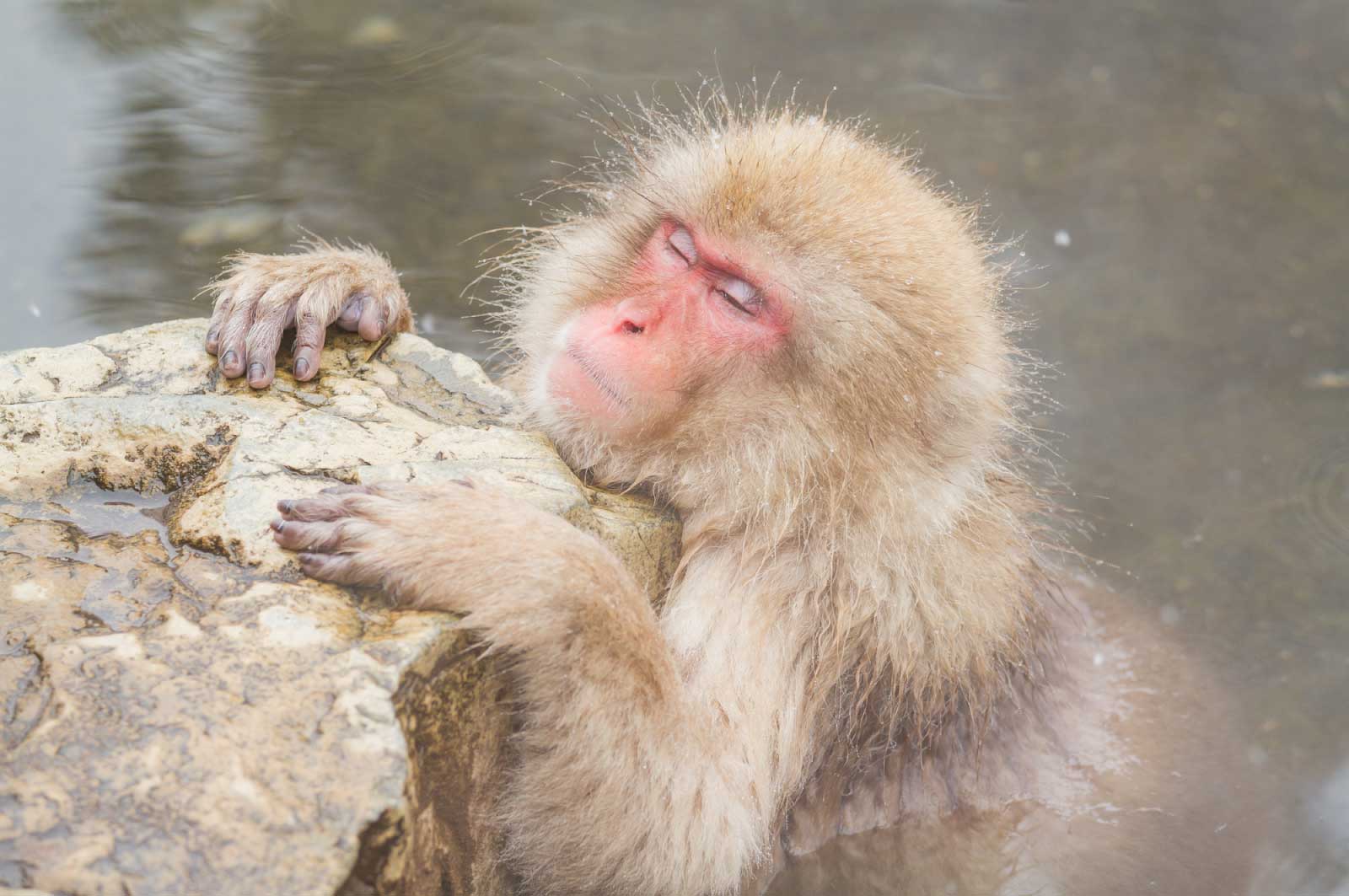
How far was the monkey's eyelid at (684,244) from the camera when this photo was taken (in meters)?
3.25

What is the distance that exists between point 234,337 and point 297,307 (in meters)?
0.22

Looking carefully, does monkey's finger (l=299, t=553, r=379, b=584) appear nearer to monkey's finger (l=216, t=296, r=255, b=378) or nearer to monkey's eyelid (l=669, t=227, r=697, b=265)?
monkey's finger (l=216, t=296, r=255, b=378)

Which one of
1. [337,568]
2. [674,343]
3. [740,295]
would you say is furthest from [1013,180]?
[337,568]

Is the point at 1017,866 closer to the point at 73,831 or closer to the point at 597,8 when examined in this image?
the point at 73,831

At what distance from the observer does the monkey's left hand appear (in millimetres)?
2590

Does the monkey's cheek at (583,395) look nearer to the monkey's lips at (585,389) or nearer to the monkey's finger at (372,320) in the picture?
the monkey's lips at (585,389)

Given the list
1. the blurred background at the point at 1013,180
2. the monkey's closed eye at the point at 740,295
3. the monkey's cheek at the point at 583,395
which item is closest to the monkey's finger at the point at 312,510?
the monkey's cheek at the point at 583,395

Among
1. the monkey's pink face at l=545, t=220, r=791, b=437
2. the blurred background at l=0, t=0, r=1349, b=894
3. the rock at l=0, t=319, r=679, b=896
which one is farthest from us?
the blurred background at l=0, t=0, r=1349, b=894

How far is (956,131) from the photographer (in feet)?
23.5

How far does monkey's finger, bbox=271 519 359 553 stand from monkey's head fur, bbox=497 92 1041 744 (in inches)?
29.3

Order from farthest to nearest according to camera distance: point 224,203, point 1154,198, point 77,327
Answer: point 1154,198, point 224,203, point 77,327

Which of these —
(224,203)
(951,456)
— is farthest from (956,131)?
(951,456)

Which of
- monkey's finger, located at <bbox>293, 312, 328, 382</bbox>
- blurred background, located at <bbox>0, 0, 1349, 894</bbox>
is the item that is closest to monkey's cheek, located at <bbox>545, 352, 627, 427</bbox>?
monkey's finger, located at <bbox>293, 312, 328, 382</bbox>

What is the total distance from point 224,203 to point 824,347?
381 cm
